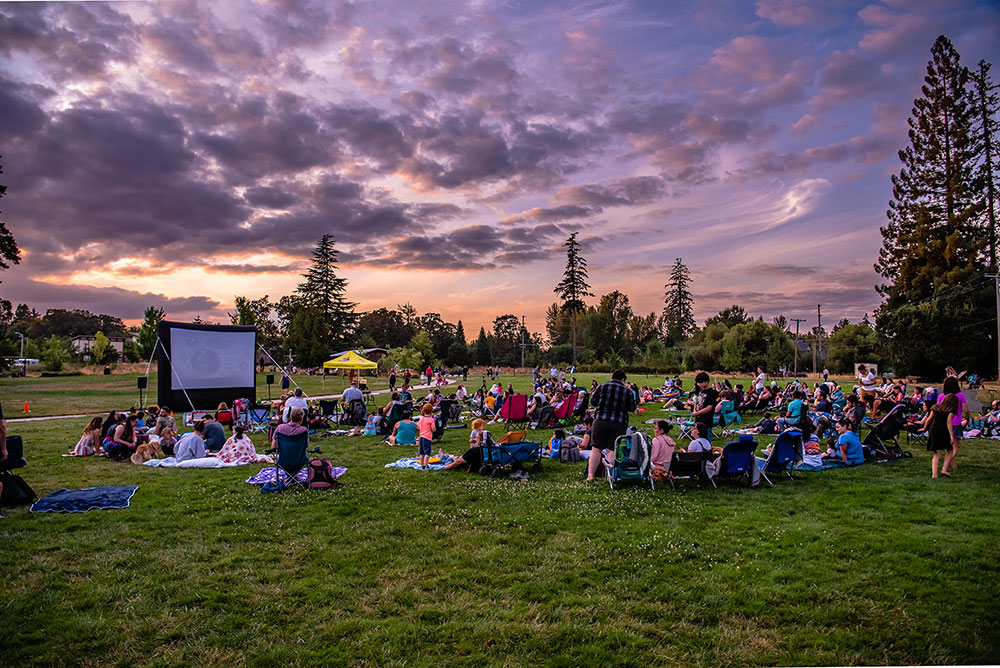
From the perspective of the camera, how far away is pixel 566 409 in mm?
14961

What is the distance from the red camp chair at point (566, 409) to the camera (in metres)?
14.8

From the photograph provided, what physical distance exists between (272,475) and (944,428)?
34.8 ft

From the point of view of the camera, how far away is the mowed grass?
3.50 m

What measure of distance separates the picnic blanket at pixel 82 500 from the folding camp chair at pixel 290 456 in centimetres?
191

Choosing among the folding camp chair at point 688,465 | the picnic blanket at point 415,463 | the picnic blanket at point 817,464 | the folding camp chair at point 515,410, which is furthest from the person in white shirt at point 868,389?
the picnic blanket at point 415,463

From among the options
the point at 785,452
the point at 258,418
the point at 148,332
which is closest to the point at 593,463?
the point at 785,452

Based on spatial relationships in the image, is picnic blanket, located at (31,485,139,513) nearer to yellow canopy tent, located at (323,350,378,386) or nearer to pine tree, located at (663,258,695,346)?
yellow canopy tent, located at (323,350,378,386)

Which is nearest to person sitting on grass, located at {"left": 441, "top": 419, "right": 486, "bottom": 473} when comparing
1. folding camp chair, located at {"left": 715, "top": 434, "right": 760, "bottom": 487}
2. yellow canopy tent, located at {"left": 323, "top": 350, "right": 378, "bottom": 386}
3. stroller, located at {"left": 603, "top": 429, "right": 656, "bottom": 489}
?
stroller, located at {"left": 603, "top": 429, "right": 656, "bottom": 489}

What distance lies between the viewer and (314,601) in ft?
13.6

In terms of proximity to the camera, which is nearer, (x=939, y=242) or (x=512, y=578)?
(x=512, y=578)

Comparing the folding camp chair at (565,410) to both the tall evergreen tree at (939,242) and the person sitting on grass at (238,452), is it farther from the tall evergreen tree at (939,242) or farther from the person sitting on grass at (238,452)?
the tall evergreen tree at (939,242)

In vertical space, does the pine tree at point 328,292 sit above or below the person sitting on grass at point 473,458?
above

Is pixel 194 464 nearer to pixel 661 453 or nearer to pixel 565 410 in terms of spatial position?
pixel 661 453

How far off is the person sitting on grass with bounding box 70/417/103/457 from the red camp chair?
10544 millimetres
